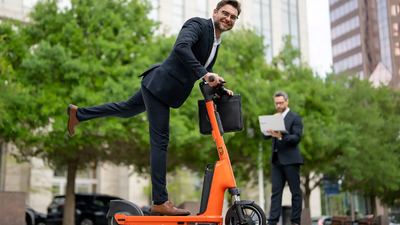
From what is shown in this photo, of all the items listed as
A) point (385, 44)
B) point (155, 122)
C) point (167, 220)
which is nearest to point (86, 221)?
point (155, 122)

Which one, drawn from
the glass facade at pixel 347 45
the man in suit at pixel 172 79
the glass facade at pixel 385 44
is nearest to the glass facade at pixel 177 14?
the glass facade at pixel 385 44

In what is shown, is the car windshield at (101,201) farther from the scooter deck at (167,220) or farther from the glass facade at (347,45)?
the glass facade at (347,45)

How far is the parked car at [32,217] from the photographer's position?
18922mm

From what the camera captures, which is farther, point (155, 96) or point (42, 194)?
point (42, 194)

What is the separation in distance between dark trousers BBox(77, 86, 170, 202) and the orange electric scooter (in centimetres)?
27

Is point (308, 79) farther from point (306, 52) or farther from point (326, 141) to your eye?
point (306, 52)

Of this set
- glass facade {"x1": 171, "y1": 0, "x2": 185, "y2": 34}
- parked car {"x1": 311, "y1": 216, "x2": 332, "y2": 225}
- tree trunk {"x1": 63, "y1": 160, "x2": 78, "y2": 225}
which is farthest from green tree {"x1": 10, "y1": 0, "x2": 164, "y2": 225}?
glass facade {"x1": 171, "y1": 0, "x2": 185, "y2": 34}

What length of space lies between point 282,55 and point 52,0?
11247mm

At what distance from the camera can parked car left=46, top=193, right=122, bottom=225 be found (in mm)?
19609

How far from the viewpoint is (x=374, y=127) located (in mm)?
21469

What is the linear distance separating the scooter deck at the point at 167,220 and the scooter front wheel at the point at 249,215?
0.31 feet

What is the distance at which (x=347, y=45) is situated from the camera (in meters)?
76.9

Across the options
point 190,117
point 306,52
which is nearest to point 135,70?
point 190,117

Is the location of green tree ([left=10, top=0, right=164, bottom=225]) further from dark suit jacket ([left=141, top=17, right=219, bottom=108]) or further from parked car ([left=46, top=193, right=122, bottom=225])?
dark suit jacket ([left=141, top=17, right=219, bottom=108])
